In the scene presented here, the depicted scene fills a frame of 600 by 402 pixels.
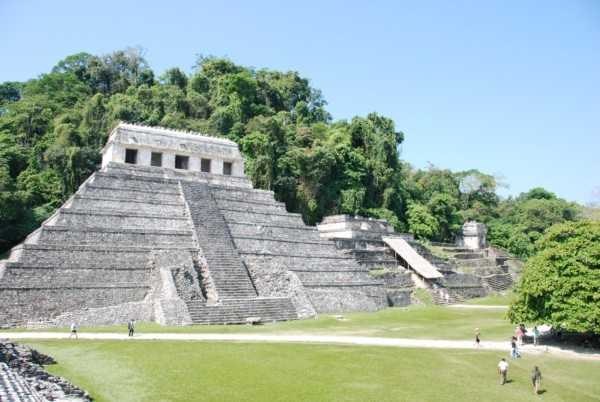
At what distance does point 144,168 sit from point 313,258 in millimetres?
11517

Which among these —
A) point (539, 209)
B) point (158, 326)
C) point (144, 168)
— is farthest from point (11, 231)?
point (539, 209)

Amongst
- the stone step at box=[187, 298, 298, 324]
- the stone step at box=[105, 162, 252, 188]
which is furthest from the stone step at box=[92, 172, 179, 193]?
the stone step at box=[187, 298, 298, 324]

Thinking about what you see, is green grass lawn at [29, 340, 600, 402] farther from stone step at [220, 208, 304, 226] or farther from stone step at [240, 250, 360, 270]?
stone step at [220, 208, 304, 226]

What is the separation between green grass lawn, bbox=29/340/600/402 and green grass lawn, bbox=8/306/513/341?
10.2 feet

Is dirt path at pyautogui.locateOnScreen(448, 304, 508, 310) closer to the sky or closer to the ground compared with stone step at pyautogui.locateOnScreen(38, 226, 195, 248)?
closer to the ground

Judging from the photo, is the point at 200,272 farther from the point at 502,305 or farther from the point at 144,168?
the point at 502,305

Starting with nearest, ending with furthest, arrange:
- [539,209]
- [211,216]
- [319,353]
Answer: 1. [319,353]
2. [211,216]
3. [539,209]

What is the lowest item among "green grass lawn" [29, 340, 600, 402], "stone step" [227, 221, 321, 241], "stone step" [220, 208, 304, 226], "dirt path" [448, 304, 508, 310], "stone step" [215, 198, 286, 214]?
"green grass lawn" [29, 340, 600, 402]

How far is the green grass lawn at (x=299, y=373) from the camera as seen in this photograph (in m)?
11.9

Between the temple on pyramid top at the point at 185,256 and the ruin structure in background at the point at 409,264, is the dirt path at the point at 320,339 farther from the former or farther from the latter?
the ruin structure in background at the point at 409,264

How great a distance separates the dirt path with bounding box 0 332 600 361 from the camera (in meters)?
17.6

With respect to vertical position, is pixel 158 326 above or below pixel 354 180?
below

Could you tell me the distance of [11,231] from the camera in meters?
29.5

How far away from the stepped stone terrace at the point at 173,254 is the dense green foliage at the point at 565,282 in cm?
944
